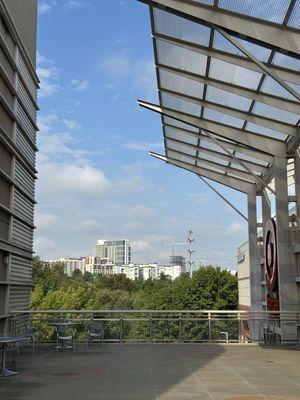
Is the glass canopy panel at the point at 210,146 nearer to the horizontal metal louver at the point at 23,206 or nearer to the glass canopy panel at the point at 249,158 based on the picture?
the glass canopy panel at the point at 249,158

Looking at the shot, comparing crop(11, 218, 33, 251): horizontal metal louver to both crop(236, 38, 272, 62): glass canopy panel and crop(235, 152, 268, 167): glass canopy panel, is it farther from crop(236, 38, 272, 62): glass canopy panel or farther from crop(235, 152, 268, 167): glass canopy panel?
crop(235, 152, 268, 167): glass canopy panel

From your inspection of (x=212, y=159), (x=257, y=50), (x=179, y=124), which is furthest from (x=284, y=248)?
(x=257, y=50)

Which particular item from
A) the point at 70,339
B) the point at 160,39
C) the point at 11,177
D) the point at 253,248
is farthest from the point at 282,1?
the point at 253,248

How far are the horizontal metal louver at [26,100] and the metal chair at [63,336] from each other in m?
7.17

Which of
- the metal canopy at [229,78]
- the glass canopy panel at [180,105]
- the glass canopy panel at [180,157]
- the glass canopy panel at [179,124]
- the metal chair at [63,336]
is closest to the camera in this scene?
the metal canopy at [229,78]

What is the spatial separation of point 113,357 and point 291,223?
36.1 ft

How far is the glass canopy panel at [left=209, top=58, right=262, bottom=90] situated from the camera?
16453 millimetres

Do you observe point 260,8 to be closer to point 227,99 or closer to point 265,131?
point 227,99

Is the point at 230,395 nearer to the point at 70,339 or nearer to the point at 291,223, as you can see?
the point at 70,339

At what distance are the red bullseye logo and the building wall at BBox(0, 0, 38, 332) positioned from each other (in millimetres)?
9582

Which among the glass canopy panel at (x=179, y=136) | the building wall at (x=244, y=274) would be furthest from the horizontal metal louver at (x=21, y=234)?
the building wall at (x=244, y=274)

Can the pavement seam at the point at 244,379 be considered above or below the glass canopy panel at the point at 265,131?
below

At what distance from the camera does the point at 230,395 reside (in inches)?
344

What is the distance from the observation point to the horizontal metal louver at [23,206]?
16797 mm
